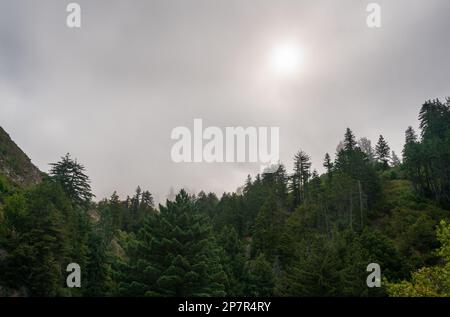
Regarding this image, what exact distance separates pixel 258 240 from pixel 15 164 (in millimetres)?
52825

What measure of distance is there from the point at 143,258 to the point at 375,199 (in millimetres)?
56900

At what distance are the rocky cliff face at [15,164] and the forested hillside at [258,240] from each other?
1047mm

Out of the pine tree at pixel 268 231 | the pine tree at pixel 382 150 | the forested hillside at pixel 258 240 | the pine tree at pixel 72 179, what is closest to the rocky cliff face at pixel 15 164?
the forested hillside at pixel 258 240

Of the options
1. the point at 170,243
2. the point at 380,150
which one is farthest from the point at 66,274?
the point at 380,150

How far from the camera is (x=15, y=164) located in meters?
69.8

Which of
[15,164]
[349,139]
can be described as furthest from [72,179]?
[349,139]

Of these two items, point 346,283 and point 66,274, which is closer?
point 346,283

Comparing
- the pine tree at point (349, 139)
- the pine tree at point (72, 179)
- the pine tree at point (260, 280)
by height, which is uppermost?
the pine tree at point (349, 139)

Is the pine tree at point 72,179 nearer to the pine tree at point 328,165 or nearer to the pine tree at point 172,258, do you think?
the pine tree at point 172,258

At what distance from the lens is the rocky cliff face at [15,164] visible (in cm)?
6650

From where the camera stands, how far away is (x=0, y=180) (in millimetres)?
52938

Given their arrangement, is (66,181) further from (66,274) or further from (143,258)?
(143,258)
